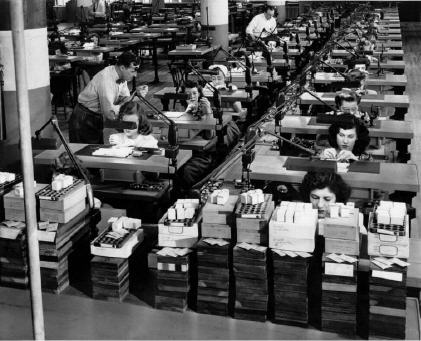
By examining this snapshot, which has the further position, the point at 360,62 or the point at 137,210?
the point at 360,62

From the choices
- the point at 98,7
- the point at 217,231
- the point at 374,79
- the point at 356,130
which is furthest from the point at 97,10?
the point at 217,231

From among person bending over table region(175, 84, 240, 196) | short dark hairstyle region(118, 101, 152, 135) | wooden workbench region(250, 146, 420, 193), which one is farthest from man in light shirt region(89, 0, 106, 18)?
wooden workbench region(250, 146, 420, 193)

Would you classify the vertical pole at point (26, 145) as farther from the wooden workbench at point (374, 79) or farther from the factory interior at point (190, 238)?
the wooden workbench at point (374, 79)

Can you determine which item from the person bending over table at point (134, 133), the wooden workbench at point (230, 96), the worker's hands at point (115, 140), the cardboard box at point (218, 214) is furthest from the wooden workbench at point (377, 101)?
the cardboard box at point (218, 214)

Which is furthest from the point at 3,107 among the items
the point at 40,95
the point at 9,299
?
the point at 9,299

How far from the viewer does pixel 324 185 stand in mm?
3543

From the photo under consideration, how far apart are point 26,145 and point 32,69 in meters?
3.97

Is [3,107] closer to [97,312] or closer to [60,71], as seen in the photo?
[97,312]

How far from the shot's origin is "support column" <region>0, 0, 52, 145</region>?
5.34 m

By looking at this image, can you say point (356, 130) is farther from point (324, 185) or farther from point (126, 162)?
point (126, 162)

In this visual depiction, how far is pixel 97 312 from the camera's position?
268cm

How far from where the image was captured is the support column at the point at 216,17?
13617 millimetres

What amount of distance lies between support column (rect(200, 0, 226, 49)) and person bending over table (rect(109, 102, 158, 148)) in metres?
8.38

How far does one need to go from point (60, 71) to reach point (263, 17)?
540 centimetres
